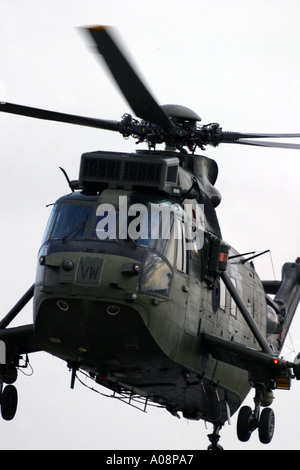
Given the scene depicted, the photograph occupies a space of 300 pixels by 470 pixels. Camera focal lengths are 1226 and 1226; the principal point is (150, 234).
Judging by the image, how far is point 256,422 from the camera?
82.6 ft

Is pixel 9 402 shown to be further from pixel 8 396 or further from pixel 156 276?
pixel 156 276

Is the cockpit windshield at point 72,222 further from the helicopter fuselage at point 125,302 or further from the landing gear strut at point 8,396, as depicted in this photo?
the landing gear strut at point 8,396

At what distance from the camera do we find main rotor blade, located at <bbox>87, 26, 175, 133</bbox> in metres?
19.6

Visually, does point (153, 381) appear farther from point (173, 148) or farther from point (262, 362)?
point (173, 148)

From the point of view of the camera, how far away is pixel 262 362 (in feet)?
80.1

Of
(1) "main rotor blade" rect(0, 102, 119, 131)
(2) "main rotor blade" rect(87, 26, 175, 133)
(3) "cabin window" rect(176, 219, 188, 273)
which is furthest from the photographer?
(1) "main rotor blade" rect(0, 102, 119, 131)

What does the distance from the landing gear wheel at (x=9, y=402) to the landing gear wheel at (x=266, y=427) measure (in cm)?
510

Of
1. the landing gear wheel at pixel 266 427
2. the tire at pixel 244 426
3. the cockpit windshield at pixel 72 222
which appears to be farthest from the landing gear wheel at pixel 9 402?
the landing gear wheel at pixel 266 427

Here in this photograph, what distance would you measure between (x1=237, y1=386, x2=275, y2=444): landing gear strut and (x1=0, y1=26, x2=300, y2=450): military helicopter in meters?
0.02

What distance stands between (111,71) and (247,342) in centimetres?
829

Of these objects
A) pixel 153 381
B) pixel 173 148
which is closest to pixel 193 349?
pixel 153 381

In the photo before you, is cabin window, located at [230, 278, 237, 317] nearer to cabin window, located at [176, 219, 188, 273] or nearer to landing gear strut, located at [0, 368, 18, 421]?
cabin window, located at [176, 219, 188, 273]

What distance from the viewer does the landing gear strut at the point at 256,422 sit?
25047mm

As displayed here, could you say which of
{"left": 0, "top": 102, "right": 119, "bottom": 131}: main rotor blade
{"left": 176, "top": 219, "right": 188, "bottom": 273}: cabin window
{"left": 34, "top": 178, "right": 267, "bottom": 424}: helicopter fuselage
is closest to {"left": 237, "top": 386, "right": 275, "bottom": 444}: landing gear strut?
{"left": 34, "top": 178, "right": 267, "bottom": 424}: helicopter fuselage
